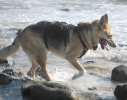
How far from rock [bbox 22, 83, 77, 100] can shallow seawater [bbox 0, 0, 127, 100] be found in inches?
60.0

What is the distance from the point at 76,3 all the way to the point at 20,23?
10.1 metres

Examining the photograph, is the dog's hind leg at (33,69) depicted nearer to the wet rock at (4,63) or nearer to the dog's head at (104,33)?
the wet rock at (4,63)

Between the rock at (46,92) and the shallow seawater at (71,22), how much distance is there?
5.00 feet

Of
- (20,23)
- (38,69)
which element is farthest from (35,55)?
(20,23)

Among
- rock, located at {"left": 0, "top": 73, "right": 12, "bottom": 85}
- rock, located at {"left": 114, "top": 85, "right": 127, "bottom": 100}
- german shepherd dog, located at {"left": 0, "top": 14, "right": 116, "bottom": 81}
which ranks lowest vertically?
rock, located at {"left": 114, "top": 85, "right": 127, "bottom": 100}

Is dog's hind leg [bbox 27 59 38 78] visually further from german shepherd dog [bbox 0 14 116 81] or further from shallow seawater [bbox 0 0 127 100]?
shallow seawater [bbox 0 0 127 100]

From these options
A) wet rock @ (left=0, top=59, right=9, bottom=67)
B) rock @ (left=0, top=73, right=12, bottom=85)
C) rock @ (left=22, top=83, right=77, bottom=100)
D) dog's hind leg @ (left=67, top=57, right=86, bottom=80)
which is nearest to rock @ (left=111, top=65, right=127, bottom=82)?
dog's hind leg @ (left=67, top=57, right=86, bottom=80)

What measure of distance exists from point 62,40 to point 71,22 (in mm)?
11049

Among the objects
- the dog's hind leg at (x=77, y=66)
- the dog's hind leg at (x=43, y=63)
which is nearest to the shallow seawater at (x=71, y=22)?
the dog's hind leg at (x=77, y=66)

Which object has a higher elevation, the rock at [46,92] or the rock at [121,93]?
the rock at [46,92]

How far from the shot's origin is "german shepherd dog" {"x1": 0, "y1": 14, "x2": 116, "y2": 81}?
36.9 feet

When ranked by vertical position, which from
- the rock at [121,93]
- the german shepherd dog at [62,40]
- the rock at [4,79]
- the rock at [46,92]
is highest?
the german shepherd dog at [62,40]

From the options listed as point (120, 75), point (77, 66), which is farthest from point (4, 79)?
point (120, 75)

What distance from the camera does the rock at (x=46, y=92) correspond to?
370 inches
